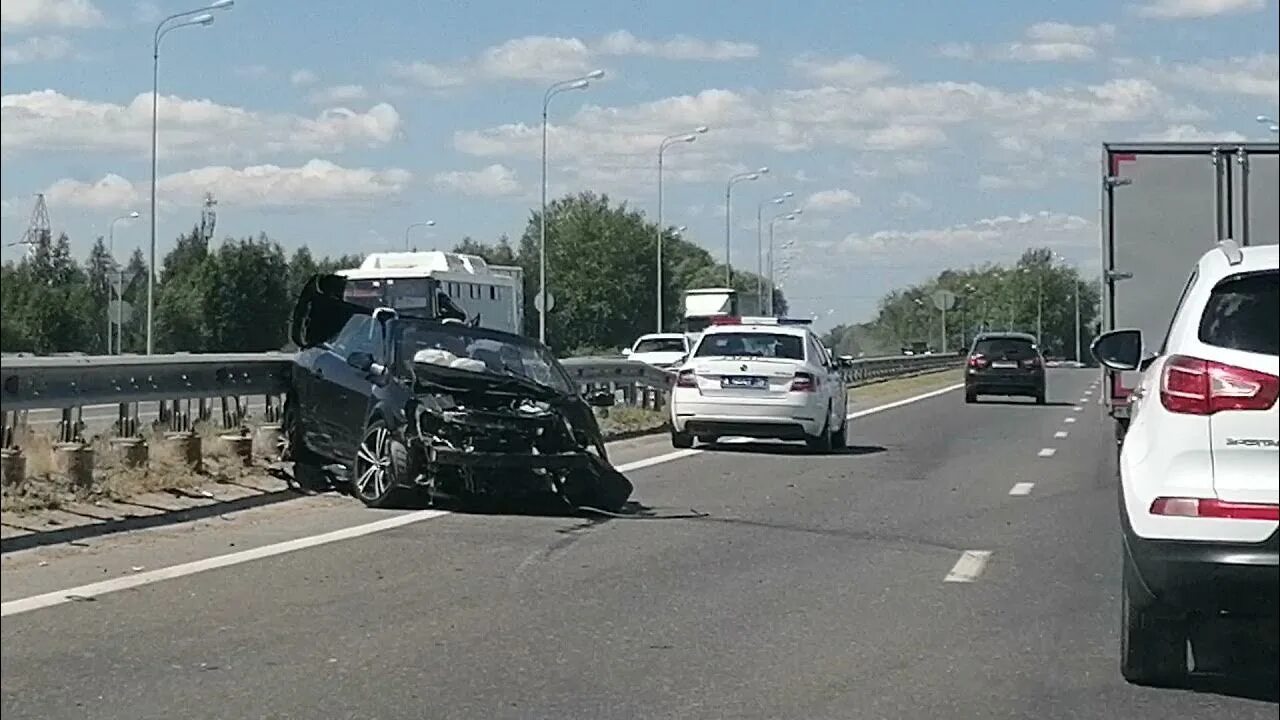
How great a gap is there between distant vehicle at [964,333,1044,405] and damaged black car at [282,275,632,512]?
2758 centimetres

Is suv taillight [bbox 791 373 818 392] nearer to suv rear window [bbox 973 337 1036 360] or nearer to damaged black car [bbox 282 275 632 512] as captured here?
damaged black car [bbox 282 275 632 512]

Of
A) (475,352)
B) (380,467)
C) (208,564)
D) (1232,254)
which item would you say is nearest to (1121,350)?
(1232,254)

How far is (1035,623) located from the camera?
9336 mm

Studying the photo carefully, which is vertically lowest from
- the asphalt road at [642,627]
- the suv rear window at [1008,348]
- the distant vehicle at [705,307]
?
the asphalt road at [642,627]

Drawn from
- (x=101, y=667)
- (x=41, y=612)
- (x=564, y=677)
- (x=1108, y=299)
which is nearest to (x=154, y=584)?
(x=41, y=612)

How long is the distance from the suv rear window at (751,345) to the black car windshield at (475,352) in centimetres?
765

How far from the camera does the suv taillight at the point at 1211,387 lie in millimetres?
5809

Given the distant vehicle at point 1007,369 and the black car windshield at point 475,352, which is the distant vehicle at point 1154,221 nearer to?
the black car windshield at point 475,352

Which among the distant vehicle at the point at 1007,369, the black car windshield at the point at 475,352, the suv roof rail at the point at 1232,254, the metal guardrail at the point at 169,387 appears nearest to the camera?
the suv roof rail at the point at 1232,254

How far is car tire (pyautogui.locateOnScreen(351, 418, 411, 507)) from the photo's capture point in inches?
545

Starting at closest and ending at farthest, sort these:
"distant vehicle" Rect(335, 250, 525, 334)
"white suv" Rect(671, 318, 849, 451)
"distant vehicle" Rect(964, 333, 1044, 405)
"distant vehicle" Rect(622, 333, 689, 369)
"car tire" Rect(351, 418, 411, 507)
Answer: "car tire" Rect(351, 418, 411, 507), "white suv" Rect(671, 318, 849, 451), "distant vehicle" Rect(335, 250, 525, 334), "distant vehicle" Rect(964, 333, 1044, 405), "distant vehicle" Rect(622, 333, 689, 369)

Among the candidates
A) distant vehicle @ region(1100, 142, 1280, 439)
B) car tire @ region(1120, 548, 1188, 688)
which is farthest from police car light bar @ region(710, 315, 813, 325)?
car tire @ region(1120, 548, 1188, 688)

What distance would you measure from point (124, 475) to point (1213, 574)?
9434mm

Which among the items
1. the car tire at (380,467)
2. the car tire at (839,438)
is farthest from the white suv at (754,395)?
the car tire at (380,467)
